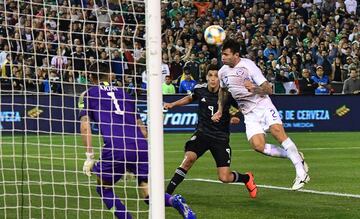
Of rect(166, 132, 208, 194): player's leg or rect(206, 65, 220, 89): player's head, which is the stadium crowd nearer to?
rect(206, 65, 220, 89): player's head

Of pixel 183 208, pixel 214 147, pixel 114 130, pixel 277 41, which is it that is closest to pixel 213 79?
pixel 214 147

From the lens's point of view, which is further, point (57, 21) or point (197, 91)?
point (197, 91)

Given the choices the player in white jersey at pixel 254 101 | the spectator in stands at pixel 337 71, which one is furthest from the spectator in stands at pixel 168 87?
the player in white jersey at pixel 254 101

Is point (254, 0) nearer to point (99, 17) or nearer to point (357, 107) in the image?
point (357, 107)

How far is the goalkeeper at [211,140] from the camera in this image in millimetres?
14883

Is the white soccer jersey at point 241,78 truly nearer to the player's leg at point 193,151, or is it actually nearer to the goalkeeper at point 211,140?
the goalkeeper at point 211,140

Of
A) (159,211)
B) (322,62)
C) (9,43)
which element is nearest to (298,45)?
(322,62)

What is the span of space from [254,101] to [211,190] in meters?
1.90

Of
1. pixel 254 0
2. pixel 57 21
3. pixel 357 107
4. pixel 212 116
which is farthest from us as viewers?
pixel 254 0

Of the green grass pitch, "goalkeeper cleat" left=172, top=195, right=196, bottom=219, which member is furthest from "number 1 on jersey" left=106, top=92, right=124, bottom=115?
"goalkeeper cleat" left=172, top=195, right=196, bottom=219

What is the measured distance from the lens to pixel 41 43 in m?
12.3

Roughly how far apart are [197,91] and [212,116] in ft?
2.11

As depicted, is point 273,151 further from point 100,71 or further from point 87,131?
point 100,71

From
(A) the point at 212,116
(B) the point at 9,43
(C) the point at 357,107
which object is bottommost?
(C) the point at 357,107
